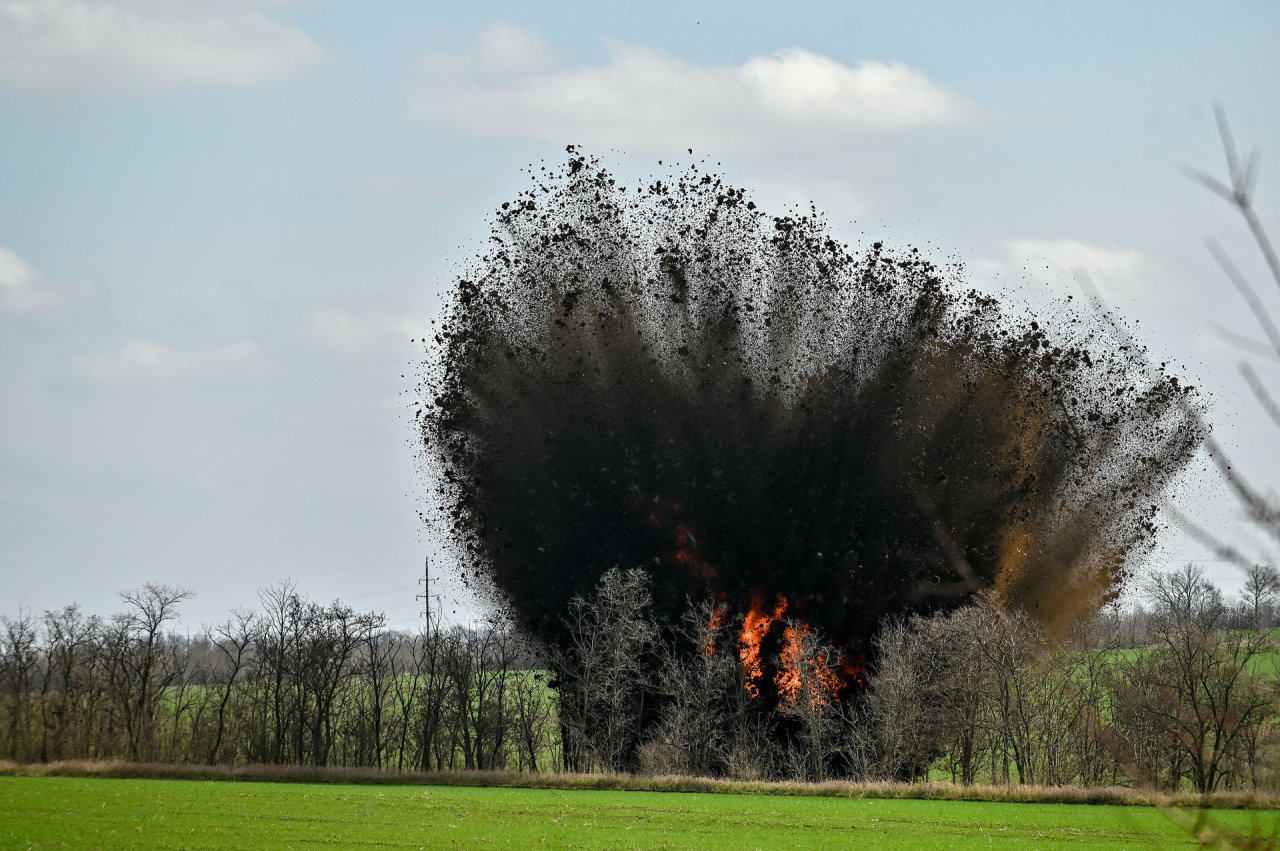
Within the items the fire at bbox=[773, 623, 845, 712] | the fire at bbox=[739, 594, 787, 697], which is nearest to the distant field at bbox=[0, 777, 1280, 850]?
the fire at bbox=[773, 623, 845, 712]

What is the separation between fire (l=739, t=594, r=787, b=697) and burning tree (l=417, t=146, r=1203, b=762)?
6 cm

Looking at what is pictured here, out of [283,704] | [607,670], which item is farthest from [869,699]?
[283,704]

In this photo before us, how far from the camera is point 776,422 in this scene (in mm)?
39094

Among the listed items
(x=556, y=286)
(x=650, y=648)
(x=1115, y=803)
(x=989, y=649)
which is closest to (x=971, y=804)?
(x=1115, y=803)

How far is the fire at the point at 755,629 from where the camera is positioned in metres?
39.2

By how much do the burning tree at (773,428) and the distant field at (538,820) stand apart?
8.33 meters

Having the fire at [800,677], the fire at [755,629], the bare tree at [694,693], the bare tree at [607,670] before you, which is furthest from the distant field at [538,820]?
the fire at [755,629]

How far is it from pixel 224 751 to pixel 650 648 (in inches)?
945

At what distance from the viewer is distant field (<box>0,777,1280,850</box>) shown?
2403 centimetres

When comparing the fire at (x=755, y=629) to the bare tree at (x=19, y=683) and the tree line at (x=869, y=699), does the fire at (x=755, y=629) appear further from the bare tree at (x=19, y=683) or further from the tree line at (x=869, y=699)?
the bare tree at (x=19, y=683)

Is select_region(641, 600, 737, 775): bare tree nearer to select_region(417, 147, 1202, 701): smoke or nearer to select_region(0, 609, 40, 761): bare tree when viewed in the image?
select_region(417, 147, 1202, 701): smoke

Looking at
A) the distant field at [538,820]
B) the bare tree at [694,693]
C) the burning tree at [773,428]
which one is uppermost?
the burning tree at [773,428]

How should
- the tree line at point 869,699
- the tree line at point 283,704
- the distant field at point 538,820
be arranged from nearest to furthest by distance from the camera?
the distant field at point 538,820, the tree line at point 869,699, the tree line at point 283,704

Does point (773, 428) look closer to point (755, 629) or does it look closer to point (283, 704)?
point (755, 629)
